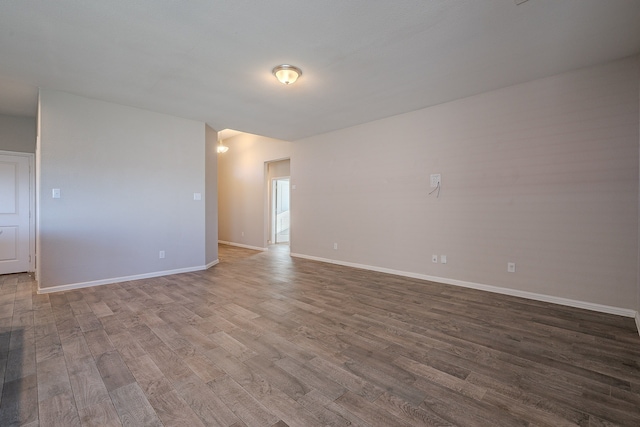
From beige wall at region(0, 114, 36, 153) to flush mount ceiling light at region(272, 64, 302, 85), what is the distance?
15.5ft

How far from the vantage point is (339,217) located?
5652 millimetres

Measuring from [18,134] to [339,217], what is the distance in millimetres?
5666

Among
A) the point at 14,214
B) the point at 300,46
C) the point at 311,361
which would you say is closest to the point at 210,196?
the point at 14,214

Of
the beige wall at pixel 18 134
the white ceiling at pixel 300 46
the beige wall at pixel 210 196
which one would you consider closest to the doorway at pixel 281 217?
the beige wall at pixel 210 196

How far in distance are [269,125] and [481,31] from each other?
143 inches

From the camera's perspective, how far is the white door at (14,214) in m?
4.60

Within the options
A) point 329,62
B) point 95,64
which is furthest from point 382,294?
point 95,64

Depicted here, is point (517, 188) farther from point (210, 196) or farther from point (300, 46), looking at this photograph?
point (210, 196)

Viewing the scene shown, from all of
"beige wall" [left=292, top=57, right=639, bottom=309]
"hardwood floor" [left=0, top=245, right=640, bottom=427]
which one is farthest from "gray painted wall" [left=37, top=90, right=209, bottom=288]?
"beige wall" [left=292, top=57, right=639, bottom=309]

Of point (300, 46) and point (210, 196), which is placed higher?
point (300, 46)

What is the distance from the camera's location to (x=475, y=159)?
388cm

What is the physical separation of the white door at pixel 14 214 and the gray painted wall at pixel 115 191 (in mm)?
1426

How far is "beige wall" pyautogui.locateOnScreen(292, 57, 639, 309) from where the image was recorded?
9.73 ft

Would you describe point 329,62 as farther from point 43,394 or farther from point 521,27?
point 43,394
